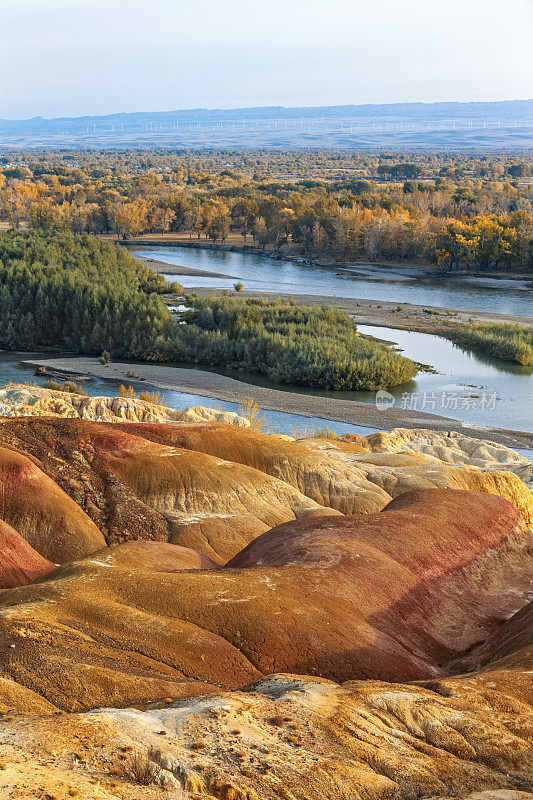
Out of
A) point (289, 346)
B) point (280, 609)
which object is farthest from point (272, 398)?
point (280, 609)

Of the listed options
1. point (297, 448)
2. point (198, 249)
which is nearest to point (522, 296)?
point (198, 249)

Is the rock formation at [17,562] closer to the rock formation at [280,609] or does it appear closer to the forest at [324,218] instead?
the rock formation at [280,609]

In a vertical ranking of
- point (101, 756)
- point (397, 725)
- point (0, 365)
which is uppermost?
point (101, 756)

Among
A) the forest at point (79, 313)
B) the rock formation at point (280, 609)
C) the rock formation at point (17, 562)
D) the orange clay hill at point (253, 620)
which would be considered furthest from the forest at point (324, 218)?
the rock formation at point (17, 562)

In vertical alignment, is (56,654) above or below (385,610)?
above

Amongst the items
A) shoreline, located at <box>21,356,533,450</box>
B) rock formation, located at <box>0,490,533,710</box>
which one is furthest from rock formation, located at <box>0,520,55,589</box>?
shoreline, located at <box>21,356,533,450</box>

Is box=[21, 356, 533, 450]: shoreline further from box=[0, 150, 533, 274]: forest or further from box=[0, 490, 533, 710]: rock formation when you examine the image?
box=[0, 150, 533, 274]: forest

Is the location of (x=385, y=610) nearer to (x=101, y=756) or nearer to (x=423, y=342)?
(x=101, y=756)

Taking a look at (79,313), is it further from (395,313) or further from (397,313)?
(397,313)
